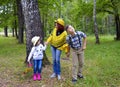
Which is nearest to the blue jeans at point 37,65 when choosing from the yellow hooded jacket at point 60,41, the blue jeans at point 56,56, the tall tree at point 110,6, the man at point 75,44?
the blue jeans at point 56,56

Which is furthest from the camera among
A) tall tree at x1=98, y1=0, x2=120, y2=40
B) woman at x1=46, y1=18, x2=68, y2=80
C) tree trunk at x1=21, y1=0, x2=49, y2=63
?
tall tree at x1=98, y1=0, x2=120, y2=40

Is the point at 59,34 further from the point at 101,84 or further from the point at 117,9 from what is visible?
the point at 117,9

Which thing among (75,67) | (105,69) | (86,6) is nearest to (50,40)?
(75,67)

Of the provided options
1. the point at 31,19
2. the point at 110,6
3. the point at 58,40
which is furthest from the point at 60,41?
the point at 110,6

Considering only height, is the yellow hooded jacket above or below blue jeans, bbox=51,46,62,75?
above

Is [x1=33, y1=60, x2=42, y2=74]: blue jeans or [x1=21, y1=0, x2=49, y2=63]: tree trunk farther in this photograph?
[x1=21, y1=0, x2=49, y2=63]: tree trunk

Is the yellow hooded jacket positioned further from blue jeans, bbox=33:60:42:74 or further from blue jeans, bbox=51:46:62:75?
blue jeans, bbox=33:60:42:74

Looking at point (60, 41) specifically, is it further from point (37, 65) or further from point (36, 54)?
point (37, 65)

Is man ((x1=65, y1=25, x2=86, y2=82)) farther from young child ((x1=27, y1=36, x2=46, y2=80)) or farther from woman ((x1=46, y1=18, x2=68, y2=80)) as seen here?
young child ((x1=27, y1=36, x2=46, y2=80))

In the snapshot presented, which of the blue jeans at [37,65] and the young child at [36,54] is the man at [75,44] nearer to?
the young child at [36,54]

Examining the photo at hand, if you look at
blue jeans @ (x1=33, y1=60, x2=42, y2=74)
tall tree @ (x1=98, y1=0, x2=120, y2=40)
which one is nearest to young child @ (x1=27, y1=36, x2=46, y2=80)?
blue jeans @ (x1=33, y1=60, x2=42, y2=74)

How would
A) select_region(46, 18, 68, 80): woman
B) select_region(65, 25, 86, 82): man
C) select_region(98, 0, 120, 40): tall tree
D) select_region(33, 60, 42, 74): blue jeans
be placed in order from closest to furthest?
select_region(65, 25, 86, 82): man → select_region(46, 18, 68, 80): woman → select_region(33, 60, 42, 74): blue jeans → select_region(98, 0, 120, 40): tall tree

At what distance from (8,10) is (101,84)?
25336 mm

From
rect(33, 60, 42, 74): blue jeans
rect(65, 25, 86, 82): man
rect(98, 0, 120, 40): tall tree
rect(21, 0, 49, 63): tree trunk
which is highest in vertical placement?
rect(98, 0, 120, 40): tall tree
